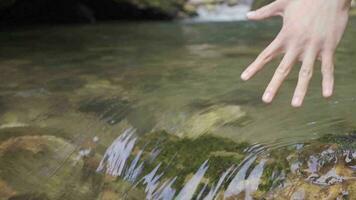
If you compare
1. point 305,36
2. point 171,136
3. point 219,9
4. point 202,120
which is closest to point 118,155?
point 171,136

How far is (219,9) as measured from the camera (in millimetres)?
15445

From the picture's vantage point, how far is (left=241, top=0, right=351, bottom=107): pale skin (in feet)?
5.34

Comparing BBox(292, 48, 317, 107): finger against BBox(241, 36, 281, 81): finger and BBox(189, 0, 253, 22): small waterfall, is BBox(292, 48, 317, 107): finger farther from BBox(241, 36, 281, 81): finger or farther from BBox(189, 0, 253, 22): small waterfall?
BBox(189, 0, 253, 22): small waterfall

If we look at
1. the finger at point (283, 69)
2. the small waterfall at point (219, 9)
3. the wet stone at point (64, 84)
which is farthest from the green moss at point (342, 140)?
the small waterfall at point (219, 9)

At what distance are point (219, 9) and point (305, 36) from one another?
1402 cm

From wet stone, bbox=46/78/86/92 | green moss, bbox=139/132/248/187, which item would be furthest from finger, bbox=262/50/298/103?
wet stone, bbox=46/78/86/92

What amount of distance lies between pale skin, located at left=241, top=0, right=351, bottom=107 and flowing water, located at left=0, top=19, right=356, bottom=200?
122 cm

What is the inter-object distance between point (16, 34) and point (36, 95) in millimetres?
5887

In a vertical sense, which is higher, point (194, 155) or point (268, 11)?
point (268, 11)

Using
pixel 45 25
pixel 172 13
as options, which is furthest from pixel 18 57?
pixel 172 13

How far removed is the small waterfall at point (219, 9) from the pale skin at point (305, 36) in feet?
42.1

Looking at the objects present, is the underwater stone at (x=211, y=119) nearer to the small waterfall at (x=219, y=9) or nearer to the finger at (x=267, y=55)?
the finger at (x=267, y=55)

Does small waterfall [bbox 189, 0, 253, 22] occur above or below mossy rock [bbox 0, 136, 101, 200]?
below

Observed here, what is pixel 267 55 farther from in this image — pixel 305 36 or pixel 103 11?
pixel 103 11
